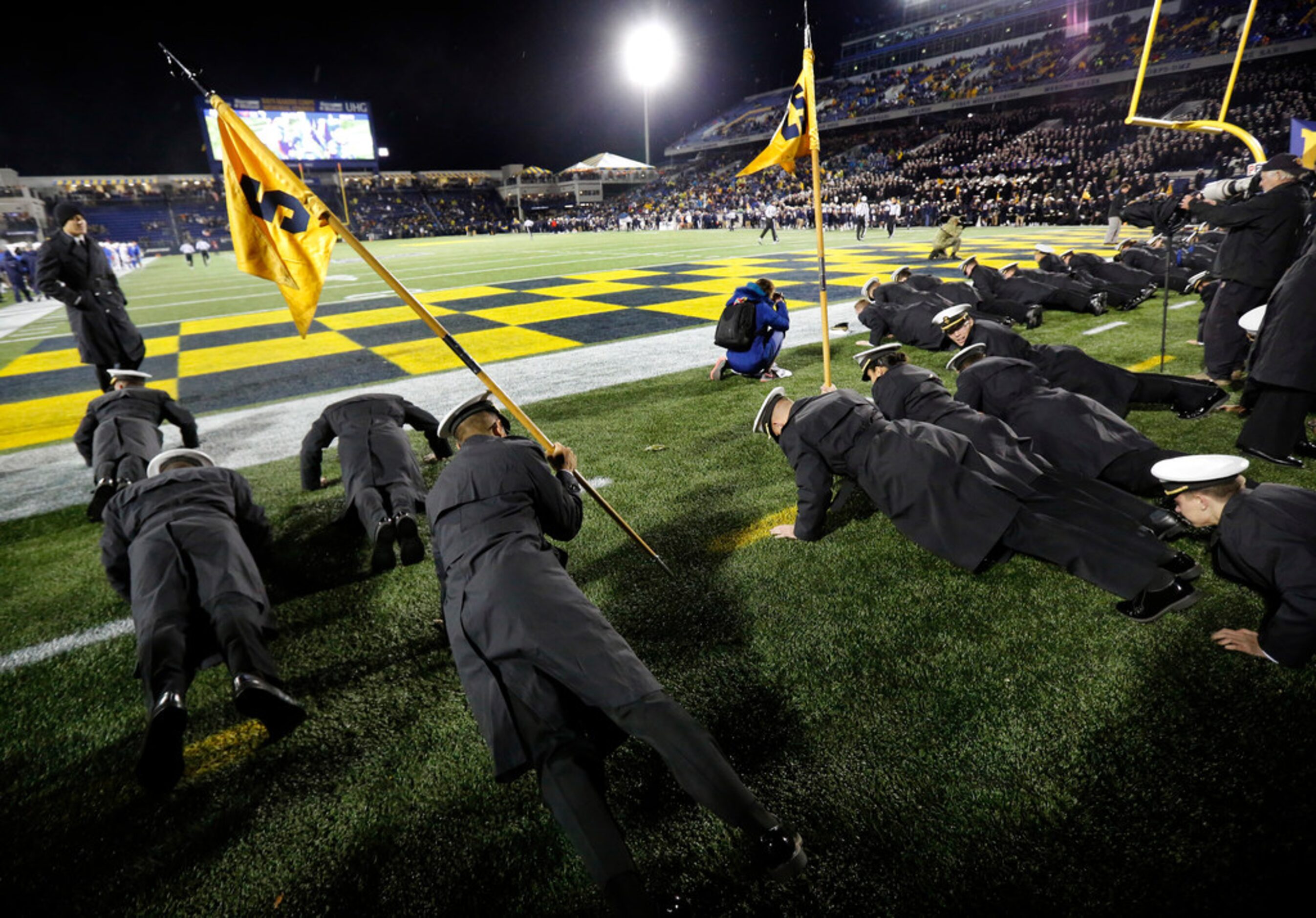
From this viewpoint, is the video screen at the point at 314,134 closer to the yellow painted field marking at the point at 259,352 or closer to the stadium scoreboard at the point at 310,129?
the stadium scoreboard at the point at 310,129

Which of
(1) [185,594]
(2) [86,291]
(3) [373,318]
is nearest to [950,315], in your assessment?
(1) [185,594]

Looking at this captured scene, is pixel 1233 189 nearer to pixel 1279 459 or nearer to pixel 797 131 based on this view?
pixel 1279 459

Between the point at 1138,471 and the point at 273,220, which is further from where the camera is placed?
the point at 1138,471

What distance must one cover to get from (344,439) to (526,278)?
15.8m

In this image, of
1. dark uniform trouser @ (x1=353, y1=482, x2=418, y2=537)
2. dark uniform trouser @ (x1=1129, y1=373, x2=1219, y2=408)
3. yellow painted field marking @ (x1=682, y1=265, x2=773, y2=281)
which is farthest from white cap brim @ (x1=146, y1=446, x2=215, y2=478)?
yellow painted field marking @ (x1=682, y1=265, x2=773, y2=281)

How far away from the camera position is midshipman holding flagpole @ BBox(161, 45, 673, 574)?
3318mm

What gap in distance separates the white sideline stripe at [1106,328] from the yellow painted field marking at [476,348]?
737 centimetres

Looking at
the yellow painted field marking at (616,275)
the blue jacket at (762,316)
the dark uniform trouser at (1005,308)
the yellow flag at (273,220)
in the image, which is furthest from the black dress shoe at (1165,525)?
the yellow painted field marking at (616,275)

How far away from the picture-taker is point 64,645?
3381 millimetres

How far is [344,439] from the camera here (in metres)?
4.47

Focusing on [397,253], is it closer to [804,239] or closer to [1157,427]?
[804,239]

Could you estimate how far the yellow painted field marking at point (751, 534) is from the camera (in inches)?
157

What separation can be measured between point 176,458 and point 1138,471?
5.60 meters

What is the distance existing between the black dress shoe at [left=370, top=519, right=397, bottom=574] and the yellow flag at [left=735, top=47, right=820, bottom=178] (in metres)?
3.99
